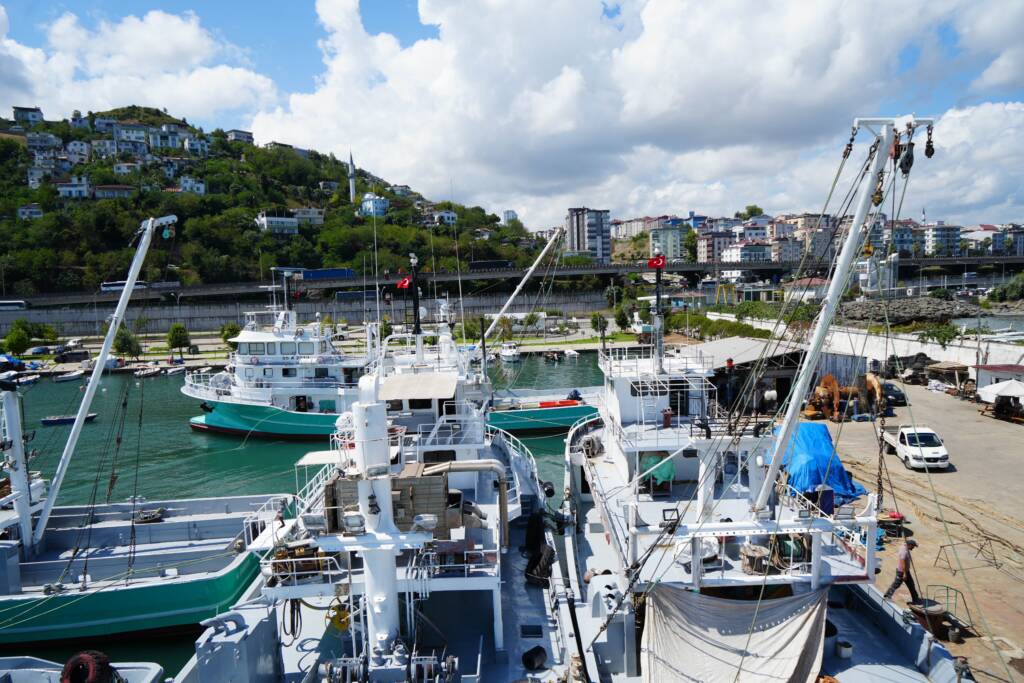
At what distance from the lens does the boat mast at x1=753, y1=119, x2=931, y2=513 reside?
879 cm

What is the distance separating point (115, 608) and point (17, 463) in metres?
4.33

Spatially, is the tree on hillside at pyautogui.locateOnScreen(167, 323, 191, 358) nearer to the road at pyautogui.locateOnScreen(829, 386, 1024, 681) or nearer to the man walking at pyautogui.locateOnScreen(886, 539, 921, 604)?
the road at pyautogui.locateOnScreen(829, 386, 1024, 681)

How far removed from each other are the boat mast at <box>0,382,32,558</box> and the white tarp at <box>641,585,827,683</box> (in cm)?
1476

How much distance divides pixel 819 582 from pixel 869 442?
18879mm

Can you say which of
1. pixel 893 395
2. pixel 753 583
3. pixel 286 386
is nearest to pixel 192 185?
pixel 286 386

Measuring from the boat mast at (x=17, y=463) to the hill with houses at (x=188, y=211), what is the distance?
145 ft

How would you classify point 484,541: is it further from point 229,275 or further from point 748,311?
point 229,275

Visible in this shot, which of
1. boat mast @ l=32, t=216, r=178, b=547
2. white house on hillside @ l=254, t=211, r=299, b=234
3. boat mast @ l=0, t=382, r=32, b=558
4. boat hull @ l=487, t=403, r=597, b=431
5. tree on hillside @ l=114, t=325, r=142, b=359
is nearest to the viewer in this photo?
boat mast @ l=0, t=382, r=32, b=558

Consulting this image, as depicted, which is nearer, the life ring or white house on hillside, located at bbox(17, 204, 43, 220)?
the life ring

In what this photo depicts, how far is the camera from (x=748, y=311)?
64.0 metres

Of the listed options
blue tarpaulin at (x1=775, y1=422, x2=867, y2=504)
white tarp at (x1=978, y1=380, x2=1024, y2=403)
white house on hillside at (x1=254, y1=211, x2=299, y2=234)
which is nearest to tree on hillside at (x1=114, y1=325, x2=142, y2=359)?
white house on hillside at (x1=254, y1=211, x2=299, y2=234)

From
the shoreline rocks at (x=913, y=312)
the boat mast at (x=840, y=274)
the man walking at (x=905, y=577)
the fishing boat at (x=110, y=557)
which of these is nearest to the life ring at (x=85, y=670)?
the fishing boat at (x=110, y=557)

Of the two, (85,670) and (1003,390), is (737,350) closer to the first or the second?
(1003,390)

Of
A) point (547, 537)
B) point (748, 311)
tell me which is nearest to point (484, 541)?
point (547, 537)
